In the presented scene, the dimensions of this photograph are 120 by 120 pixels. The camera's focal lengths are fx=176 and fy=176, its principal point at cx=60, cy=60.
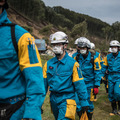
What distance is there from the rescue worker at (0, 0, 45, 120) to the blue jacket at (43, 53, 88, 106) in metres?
1.75

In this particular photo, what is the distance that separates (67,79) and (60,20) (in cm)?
8160

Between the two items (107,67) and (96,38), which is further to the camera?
(96,38)

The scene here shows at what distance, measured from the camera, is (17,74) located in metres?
1.81

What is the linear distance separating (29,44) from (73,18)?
10400 centimetres

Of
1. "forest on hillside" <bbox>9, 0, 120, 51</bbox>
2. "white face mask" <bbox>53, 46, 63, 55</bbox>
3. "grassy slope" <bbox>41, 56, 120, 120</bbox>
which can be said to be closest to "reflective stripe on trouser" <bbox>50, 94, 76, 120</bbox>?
"white face mask" <bbox>53, 46, 63, 55</bbox>

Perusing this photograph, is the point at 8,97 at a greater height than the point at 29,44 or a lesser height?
lesser

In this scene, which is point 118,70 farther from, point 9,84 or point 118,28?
point 118,28

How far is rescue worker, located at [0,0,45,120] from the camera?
5.65 feet

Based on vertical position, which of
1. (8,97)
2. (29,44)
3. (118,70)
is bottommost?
(118,70)

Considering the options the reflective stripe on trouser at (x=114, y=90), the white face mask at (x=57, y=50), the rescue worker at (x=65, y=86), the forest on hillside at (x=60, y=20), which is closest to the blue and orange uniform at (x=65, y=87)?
the rescue worker at (x=65, y=86)

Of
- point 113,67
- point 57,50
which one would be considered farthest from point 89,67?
point 57,50

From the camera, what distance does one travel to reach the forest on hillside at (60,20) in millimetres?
55094

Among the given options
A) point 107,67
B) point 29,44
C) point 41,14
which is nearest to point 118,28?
point 41,14

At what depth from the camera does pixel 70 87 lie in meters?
3.61
